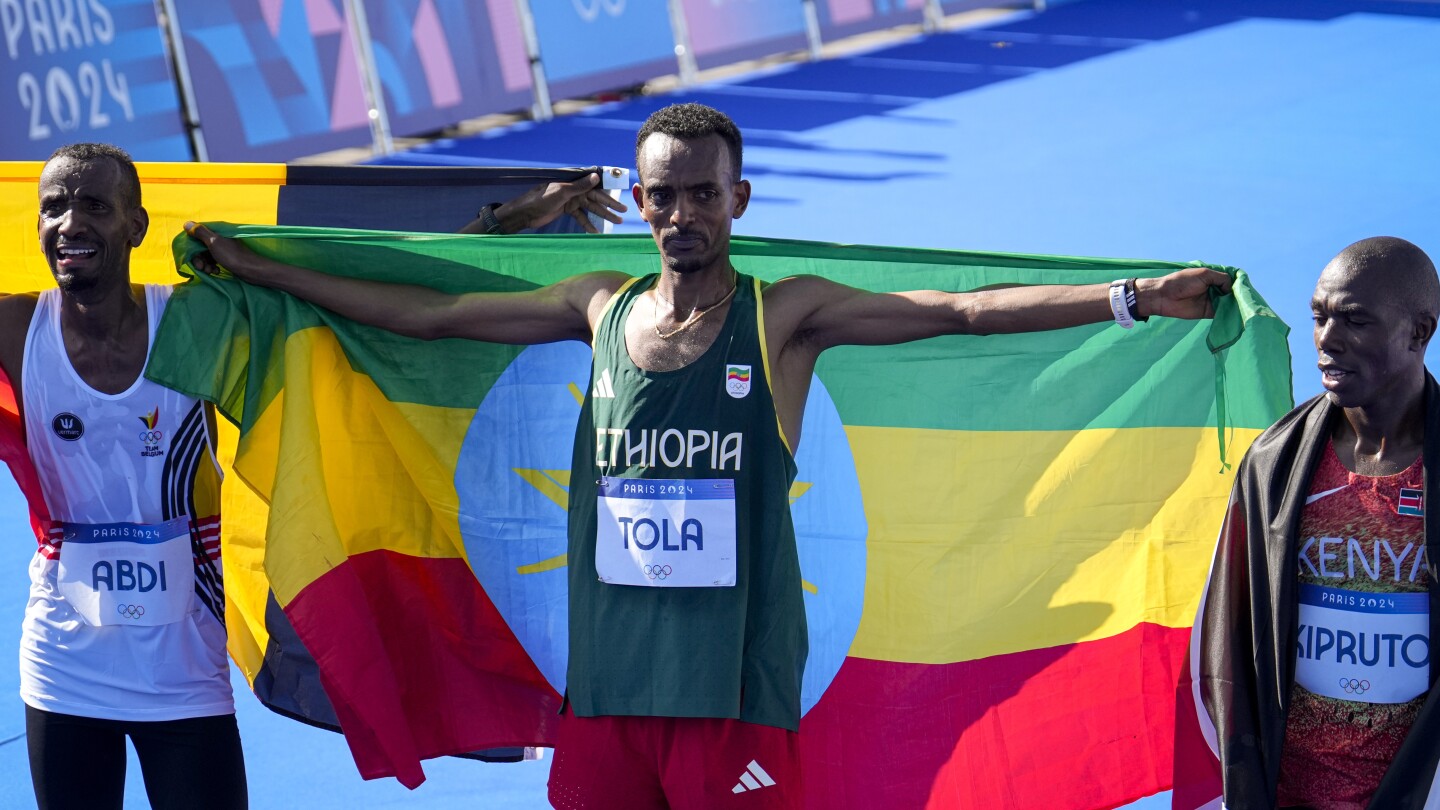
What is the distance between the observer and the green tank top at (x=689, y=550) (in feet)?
11.0

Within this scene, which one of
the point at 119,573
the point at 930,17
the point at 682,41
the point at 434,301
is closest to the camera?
the point at 119,573

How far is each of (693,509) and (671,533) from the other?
2.6 inches

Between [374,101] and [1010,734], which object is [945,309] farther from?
[374,101]

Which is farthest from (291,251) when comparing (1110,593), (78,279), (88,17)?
(88,17)

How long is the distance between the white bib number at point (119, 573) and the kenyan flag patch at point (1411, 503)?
99.8 inches

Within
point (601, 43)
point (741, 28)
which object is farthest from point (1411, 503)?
point (741, 28)

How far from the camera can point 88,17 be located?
12.0m

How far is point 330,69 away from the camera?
44.5ft

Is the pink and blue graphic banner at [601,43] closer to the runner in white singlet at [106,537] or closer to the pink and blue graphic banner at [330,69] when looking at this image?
the pink and blue graphic banner at [330,69]

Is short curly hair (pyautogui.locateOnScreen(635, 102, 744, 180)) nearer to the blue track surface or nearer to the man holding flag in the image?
the man holding flag

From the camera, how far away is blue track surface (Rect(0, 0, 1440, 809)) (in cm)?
649

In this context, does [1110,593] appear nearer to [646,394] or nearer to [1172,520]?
[1172,520]

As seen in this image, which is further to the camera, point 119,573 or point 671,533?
point 119,573

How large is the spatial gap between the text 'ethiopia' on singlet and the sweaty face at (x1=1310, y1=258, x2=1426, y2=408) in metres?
0.16
